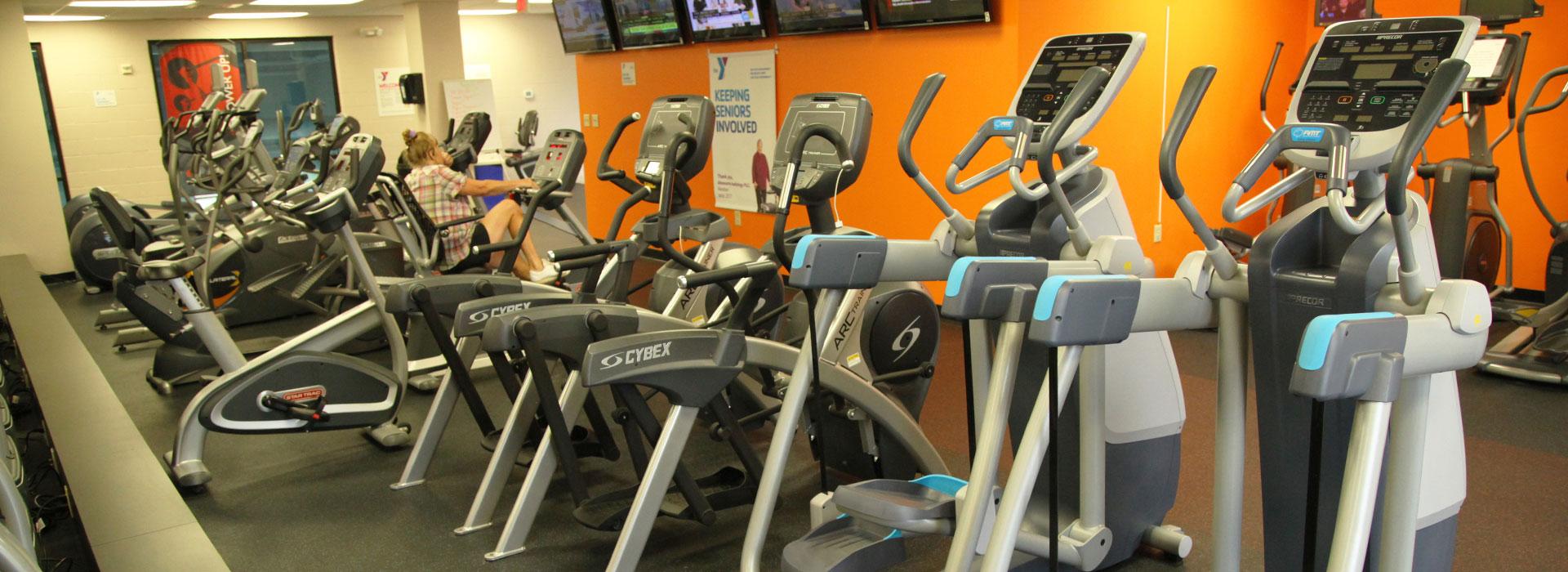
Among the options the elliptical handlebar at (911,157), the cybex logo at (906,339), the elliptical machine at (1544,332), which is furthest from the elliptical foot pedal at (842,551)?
the elliptical machine at (1544,332)

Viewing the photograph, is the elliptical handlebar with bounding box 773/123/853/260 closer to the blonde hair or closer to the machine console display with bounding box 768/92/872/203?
the machine console display with bounding box 768/92/872/203

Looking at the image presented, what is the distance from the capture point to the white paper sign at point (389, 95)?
1353cm

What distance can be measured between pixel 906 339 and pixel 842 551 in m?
1.25

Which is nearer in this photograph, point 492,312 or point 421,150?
point 492,312

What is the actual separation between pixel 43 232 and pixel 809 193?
A: 841cm

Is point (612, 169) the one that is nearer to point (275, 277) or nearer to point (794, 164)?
point (794, 164)

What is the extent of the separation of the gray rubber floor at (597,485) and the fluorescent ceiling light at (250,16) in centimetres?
839

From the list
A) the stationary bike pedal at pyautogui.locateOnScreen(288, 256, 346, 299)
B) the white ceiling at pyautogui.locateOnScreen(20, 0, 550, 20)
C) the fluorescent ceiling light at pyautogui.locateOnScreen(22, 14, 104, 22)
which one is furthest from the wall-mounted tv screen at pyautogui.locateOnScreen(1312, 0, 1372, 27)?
the fluorescent ceiling light at pyautogui.locateOnScreen(22, 14, 104, 22)

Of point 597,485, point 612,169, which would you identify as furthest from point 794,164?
point 597,485

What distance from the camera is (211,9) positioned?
11.3m

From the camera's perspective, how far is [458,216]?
7156mm

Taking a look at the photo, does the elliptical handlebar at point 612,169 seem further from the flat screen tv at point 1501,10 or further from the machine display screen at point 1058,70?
the flat screen tv at point 1501,10

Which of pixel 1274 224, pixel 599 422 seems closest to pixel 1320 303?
pixel 1274 224

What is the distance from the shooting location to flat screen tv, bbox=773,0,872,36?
6366 millimetres
